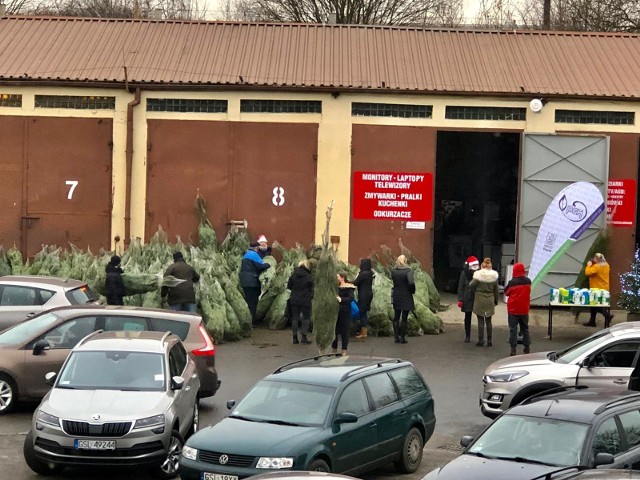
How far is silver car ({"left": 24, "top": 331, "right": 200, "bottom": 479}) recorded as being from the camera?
1204 centimetres

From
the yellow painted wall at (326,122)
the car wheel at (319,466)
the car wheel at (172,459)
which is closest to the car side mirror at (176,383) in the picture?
the car wheel at (172,459)

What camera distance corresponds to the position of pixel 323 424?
11.7 metres

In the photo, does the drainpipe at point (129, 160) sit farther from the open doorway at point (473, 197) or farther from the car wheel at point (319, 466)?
the car wheel at point (319, 466)

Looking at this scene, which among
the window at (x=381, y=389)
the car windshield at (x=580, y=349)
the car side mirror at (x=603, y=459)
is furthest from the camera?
the car windshield at (x=580, y=349)

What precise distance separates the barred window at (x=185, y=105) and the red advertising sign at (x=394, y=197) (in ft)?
13.3

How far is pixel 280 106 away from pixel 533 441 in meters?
17.6

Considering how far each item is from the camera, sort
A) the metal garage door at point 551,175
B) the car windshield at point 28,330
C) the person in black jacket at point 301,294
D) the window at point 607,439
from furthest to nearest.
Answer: the metal garage door at point 551,175
the person in black jacket at point 301,294
the car windshield at point 28,330
the window at point 607,439

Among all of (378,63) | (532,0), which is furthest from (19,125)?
(532,0)

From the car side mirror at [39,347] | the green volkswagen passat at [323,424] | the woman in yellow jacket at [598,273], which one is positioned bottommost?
the green volkswagen passat at [323,424]

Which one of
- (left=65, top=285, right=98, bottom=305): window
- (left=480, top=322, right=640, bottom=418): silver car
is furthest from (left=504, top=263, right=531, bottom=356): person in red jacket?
(left=65, top=285, right=98, bottom=305): window

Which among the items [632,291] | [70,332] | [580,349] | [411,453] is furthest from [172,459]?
[632,291]

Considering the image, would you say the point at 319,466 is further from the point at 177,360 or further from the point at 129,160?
the point at 129,160

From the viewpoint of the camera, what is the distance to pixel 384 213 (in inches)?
1054

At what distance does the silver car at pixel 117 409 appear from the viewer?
1204 centimetres
